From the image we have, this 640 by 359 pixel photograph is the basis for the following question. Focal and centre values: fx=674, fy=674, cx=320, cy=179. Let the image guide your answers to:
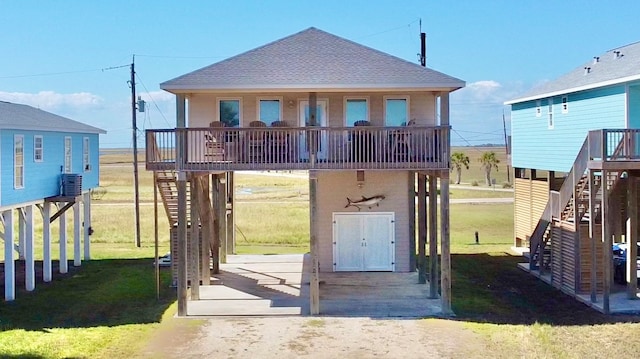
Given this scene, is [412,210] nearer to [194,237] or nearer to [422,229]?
[422,229]

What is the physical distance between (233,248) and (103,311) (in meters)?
9.91

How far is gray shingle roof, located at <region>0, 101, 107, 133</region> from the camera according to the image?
19594 mm

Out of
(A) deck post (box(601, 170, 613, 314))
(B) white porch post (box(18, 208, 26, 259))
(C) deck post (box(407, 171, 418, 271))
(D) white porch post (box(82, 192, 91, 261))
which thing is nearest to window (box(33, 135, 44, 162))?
(B) white porch post (box(18, 208, 26, 259))

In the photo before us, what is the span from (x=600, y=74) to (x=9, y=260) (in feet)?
61.7

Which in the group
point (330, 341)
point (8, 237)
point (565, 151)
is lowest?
point (330, 341)

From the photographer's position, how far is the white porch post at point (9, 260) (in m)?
18.9

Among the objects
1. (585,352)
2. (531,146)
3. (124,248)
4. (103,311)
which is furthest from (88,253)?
(585,352)

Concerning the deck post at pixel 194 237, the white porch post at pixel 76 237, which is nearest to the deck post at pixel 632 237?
the deck post at pixel 194 237

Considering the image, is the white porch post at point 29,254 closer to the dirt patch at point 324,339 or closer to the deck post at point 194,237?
the deck post at point 194,237

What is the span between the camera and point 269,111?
65.1 feet

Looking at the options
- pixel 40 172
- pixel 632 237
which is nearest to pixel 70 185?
pixel 40 172

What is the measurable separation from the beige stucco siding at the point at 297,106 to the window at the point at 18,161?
201 inches

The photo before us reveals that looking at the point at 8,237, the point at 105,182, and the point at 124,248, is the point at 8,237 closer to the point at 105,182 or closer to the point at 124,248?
the point at 124,248

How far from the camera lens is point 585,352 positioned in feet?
43.4
